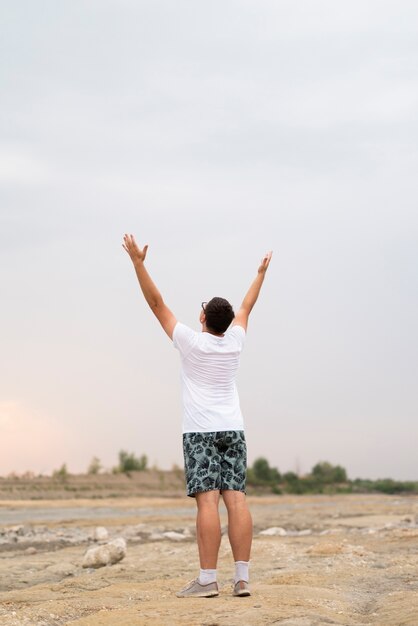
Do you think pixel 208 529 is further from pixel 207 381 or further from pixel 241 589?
pixel 207 381

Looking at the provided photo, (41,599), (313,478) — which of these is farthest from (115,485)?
(41,599)

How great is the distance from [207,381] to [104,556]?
20.7ft

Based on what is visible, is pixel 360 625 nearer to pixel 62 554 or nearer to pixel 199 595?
pixel 199 595

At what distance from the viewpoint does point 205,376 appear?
7.88 m

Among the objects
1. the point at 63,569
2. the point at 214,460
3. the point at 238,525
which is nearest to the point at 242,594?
the point at 238,525

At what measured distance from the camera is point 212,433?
7762 mm

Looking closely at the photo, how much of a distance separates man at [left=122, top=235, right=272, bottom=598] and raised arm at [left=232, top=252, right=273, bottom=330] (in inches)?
14.6

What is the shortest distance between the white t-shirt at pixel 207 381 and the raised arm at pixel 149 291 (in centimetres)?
10

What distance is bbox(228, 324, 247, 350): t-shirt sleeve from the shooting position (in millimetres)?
8070

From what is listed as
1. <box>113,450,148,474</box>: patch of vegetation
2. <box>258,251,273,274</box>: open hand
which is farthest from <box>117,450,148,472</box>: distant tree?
<box>258,251,273,274</box>: open hand

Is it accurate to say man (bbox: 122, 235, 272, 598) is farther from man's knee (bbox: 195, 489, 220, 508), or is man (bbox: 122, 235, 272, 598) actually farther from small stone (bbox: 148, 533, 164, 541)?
small stone (bbox: 148, 533, 164, 541)

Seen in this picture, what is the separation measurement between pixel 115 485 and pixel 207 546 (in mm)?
44381

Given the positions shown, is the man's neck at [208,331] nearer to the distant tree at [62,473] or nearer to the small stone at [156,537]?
the small stone at [156,537]

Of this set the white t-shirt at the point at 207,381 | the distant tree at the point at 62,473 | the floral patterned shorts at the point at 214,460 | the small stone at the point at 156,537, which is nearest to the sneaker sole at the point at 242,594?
the floral patterned shorts at the point at 214,460
